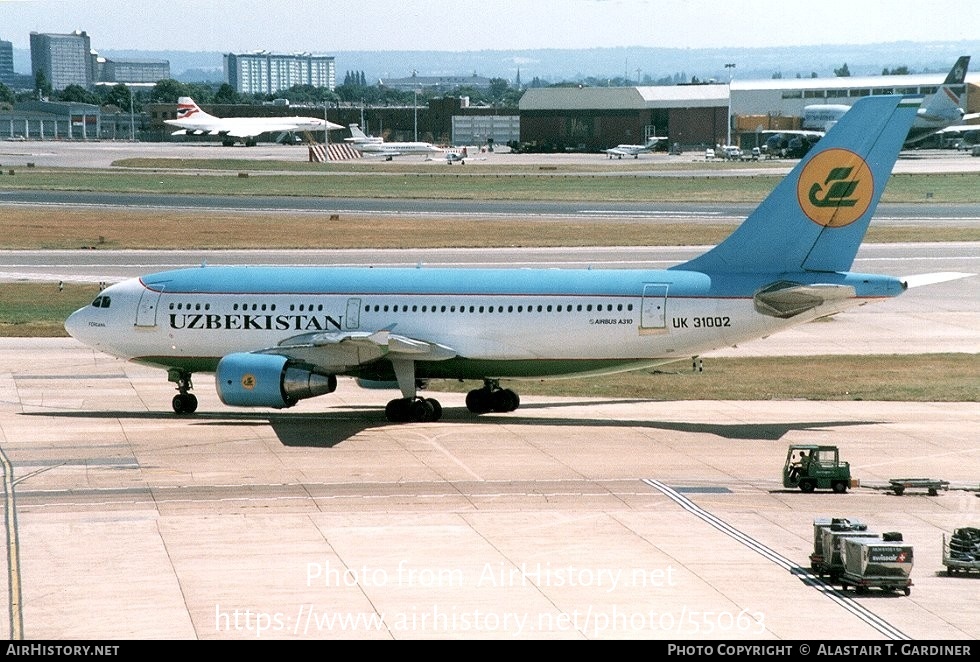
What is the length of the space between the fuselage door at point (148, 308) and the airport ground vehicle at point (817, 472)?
2363 centimetres

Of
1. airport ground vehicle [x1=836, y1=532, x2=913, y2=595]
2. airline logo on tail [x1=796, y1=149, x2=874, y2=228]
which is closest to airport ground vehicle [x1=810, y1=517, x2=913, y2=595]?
airport ground vehicle [x1=836, y1=532, x2=913, y2=595]

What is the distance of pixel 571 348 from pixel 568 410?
430 cm

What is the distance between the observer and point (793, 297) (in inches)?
1652

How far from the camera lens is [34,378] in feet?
177

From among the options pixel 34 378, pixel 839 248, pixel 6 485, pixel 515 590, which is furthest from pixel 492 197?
pixel 515 590

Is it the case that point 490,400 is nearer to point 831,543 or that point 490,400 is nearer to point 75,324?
point 75,324

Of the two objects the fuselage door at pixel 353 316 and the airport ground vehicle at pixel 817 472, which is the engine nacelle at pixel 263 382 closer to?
the fuselage door at pixel 353 316

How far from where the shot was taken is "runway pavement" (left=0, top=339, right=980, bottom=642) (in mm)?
24266

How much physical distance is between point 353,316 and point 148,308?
25.3ft

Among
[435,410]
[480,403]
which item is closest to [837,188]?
[480,403]

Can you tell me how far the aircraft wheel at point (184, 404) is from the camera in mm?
47531

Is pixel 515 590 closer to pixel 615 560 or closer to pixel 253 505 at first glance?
pixel 615 560

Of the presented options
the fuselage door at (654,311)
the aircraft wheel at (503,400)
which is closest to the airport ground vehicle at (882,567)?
the fuselage door at (654,311)

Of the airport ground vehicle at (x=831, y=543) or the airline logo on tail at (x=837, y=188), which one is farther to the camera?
the airline logo on tail at (x=837, y=188)
